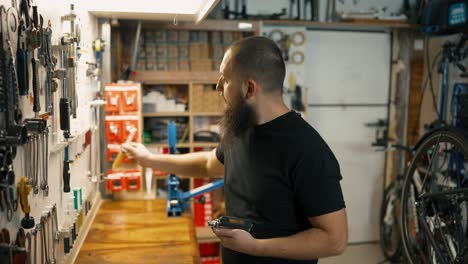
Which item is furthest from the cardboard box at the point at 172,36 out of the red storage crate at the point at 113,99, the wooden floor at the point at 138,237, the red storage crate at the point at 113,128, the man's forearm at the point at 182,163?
the man's forearm at the point at 182,163

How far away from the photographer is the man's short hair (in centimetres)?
153

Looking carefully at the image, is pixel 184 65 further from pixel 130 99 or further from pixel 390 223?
pixel 390 223

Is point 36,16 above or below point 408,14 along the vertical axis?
below

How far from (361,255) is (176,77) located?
250 cm

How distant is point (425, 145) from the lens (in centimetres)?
326

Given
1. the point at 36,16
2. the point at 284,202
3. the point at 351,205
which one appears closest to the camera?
the point at 36,16

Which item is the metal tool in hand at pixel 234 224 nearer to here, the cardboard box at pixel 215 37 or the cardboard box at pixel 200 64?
the cardboard box at pixel 200 64

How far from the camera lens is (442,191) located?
2.88 meters

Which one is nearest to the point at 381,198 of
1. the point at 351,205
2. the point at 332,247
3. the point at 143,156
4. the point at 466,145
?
the point at 351,205

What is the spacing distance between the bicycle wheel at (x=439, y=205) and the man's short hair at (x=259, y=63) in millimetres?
1751

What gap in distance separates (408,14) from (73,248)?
359 cm

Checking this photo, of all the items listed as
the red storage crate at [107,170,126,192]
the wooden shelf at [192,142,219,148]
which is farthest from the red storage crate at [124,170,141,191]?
the wooden shelf at [192,142,219,148]

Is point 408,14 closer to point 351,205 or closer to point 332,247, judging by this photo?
point 351,205

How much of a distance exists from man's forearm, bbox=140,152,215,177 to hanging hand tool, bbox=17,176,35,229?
986 mm
